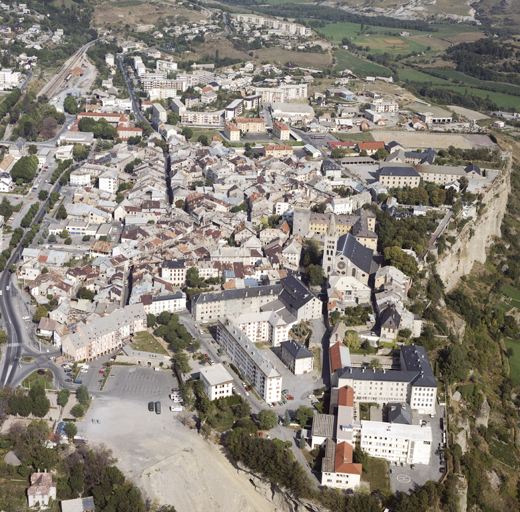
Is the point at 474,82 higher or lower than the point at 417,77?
lower

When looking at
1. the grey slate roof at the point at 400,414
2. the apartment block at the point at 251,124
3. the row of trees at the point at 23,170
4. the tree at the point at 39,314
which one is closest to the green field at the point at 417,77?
the apartment block at the point at 251,124

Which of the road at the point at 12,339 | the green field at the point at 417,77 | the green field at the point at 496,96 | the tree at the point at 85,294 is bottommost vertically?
the green field at the point at 496,96

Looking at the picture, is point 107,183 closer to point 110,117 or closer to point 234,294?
point 110,117

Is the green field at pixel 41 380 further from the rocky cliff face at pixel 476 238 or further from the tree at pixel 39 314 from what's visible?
the rocky cliff face at pixel 476 238

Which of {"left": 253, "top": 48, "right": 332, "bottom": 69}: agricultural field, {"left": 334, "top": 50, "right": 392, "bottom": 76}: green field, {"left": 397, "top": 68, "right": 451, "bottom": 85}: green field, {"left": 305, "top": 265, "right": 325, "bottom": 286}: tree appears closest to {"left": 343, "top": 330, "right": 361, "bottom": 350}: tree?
{"left": 305, "top": 265, "right": 325, "bottom": 286}: tree

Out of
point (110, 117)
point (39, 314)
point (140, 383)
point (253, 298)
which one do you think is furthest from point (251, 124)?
point (140, 383)

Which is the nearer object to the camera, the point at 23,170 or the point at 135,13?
the point at 23,170

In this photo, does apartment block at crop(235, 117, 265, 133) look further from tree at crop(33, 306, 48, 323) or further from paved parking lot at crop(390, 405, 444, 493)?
paved parking lot at crop(390, 405, 444, 493)
